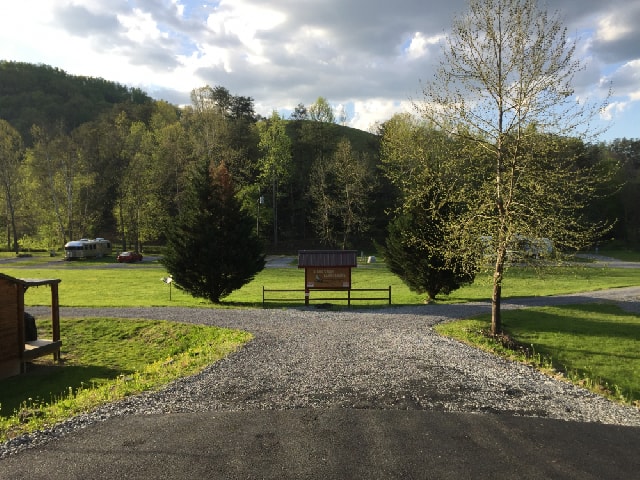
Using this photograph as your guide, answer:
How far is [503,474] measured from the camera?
5805 millimetres

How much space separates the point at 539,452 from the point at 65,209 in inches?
2529

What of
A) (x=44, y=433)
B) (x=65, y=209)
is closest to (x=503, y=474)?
(x=44, y=433)

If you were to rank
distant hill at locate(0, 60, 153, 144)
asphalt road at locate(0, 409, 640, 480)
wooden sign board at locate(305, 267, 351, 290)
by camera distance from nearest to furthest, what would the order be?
asphalt road at locate(0, 409, 640, 480), wooden sign board at locate(305, 267, 351, 290), distant hill at locate(0, 60, 153, 144)

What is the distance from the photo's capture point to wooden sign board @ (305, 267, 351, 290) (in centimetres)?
2109

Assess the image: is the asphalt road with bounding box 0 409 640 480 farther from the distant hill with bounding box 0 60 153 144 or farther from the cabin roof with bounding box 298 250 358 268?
the distant hill with bounding box 0 60 153 144

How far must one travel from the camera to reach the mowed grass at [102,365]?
8641mm

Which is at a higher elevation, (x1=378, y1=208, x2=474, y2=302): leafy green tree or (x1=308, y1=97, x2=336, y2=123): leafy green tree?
(x1=308, y1=97, x2=336, y2=123): leafy green tree

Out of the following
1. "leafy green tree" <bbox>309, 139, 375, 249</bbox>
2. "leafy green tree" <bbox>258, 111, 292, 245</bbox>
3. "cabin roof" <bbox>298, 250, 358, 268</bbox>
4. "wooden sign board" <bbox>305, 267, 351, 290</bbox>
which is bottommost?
"wooden sign board" <bbox>305, 267, 351, 290</bbox>

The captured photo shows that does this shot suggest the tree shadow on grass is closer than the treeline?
Yes

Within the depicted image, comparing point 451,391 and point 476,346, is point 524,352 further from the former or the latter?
point 451,391

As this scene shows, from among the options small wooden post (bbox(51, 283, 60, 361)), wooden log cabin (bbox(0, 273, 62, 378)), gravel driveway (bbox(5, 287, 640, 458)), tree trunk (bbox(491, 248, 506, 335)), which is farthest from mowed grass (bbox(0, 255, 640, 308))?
wooden log cabin (bbox(0, 273, 62, 378))

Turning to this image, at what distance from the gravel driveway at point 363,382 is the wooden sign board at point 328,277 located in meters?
5.68

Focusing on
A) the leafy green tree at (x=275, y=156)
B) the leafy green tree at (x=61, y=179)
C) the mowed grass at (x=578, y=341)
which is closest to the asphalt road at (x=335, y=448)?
the mowed grass at (x=578, y=341)

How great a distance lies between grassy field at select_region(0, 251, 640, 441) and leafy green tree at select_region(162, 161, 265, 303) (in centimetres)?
132
